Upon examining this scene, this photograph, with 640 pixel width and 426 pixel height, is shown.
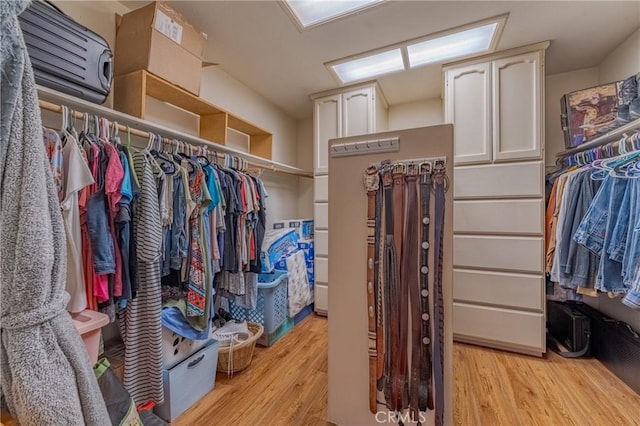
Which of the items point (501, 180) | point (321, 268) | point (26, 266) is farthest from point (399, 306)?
point (321, 268)

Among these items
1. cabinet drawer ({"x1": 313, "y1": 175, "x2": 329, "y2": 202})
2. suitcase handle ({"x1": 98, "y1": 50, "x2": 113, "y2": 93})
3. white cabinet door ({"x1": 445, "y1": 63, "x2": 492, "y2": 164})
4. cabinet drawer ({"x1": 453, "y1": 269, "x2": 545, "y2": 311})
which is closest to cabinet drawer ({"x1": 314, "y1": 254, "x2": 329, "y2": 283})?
cabinet drawer ({"x1": 313, "y1": 175, "x2": 329, "y2": 202})

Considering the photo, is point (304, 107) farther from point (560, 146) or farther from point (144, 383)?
point (144, 383)

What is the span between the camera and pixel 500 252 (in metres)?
2.22

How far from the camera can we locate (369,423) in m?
1.32

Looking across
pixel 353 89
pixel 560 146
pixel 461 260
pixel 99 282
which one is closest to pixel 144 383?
pixel 99 282

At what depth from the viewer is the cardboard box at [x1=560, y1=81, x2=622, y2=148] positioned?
1942 millimetres

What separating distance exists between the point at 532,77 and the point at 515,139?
489 mm

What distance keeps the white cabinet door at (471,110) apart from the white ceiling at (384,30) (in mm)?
227

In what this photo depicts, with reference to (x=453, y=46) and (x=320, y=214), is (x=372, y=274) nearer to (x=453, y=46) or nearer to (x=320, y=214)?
(x=320, y=214)

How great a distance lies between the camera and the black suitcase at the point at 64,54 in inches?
42.6

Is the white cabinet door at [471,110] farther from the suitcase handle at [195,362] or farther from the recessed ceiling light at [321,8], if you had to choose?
the suitcase handle at [195,362]

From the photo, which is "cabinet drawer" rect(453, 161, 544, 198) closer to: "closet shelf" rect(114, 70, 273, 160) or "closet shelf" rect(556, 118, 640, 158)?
"closet shelf" rect(556, 118, 640, 158)

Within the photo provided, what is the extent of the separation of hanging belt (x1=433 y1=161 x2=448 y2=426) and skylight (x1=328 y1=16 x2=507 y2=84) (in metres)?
1.50

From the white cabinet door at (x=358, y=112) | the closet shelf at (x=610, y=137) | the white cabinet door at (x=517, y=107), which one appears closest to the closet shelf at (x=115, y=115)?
the white cabinet door at (x=358, y=112)
